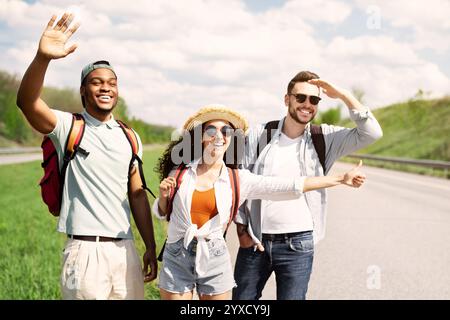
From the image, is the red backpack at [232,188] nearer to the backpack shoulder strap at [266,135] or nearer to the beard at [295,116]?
the backpack shoulder strap at [266,135]

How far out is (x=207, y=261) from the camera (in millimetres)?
3248

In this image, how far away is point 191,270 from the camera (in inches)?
130

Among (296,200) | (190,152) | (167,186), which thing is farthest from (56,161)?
(296,200)

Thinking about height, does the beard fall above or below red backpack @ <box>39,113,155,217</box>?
above

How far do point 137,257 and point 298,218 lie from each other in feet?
3.62

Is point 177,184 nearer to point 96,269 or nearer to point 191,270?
point 191,270

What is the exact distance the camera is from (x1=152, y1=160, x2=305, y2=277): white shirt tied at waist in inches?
128

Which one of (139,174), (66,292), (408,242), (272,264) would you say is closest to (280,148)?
(272,264)

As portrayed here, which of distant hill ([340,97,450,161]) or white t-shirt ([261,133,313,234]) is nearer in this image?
white t-shirt ([261,133,313,234])

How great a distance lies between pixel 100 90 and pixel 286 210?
4.67ft

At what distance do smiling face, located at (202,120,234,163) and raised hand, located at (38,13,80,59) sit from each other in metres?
0.87

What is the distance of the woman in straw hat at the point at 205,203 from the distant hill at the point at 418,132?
42134mm

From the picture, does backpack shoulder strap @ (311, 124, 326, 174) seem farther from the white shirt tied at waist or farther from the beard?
the white shirt tied at waist

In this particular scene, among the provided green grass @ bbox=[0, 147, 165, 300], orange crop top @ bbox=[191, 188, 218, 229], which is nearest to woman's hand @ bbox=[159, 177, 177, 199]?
orange crop top @ bbox=[191, 188, 218, 229]
